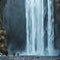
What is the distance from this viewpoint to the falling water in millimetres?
10938

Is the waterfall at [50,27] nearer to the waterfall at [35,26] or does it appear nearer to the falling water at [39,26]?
the falling water at [39,26]

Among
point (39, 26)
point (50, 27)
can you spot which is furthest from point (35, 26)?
point (50, 27)

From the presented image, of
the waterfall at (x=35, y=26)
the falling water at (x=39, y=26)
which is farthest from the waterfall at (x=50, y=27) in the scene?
the waterfall at (x=35, y=26)

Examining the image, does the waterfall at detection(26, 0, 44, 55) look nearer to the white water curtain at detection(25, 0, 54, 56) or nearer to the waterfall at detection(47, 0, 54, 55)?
the white water curtain at detection(25, 0, 54, 56)

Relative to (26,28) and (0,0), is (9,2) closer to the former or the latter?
(0,0)

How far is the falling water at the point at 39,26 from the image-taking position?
10.9 metres

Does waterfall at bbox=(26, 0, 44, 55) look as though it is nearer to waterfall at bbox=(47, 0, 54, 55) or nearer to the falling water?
the falling water

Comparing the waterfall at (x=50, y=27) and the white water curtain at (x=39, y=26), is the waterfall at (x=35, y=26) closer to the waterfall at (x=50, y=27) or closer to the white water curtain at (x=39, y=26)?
the white water curtain at (x=39, y=26)

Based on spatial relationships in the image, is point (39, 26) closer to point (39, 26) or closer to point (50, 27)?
point (39, 26)

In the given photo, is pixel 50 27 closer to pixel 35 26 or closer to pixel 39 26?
pixel 39 26

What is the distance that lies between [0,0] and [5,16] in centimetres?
60

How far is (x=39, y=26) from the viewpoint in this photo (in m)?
11.0

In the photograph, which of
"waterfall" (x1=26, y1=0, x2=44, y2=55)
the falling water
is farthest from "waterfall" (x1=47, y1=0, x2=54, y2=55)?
"waterfall" (x1=26, y1=0, x2=44, y2=55)

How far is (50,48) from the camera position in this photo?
35.8ft
